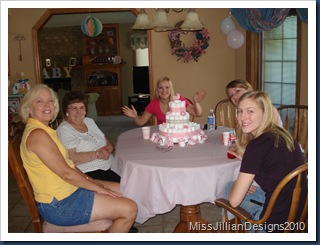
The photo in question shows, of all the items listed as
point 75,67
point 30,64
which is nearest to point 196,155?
point 30,64

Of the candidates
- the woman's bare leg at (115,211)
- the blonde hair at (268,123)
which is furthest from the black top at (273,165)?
the woman's bare leg at (115,211)

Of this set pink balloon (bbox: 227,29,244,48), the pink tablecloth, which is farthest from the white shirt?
pink balloon (bbox: 227,29,244,48)

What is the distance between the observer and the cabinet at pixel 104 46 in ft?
33.4

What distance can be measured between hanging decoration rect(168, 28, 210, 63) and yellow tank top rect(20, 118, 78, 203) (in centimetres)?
384

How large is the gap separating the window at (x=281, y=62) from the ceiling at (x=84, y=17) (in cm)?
427

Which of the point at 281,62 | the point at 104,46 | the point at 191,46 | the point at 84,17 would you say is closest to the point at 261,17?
the point at 281,62

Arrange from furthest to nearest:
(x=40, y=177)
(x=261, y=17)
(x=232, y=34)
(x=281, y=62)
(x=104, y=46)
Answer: (x=104, y=46) → (x=232, y=34) → (x=281, y=62) → (x=261, y=17) → (x=40, y=177)

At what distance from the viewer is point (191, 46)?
5723 mm

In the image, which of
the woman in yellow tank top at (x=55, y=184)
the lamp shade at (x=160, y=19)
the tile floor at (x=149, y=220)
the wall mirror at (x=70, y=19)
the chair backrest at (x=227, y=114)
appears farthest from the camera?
the wall mirror at (x=70, y=19)

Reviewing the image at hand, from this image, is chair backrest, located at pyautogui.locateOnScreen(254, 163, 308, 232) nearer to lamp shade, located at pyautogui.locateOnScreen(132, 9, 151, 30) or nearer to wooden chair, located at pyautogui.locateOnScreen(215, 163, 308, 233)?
wooden chair, located at pyautogui.locateOnScreen(215, 163, 308, 233)

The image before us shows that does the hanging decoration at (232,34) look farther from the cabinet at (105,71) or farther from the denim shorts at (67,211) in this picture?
the cabinet at (105,71)

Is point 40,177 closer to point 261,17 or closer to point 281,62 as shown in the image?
point 261,17

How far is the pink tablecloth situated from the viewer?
7.22ft

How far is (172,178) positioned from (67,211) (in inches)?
24.8
